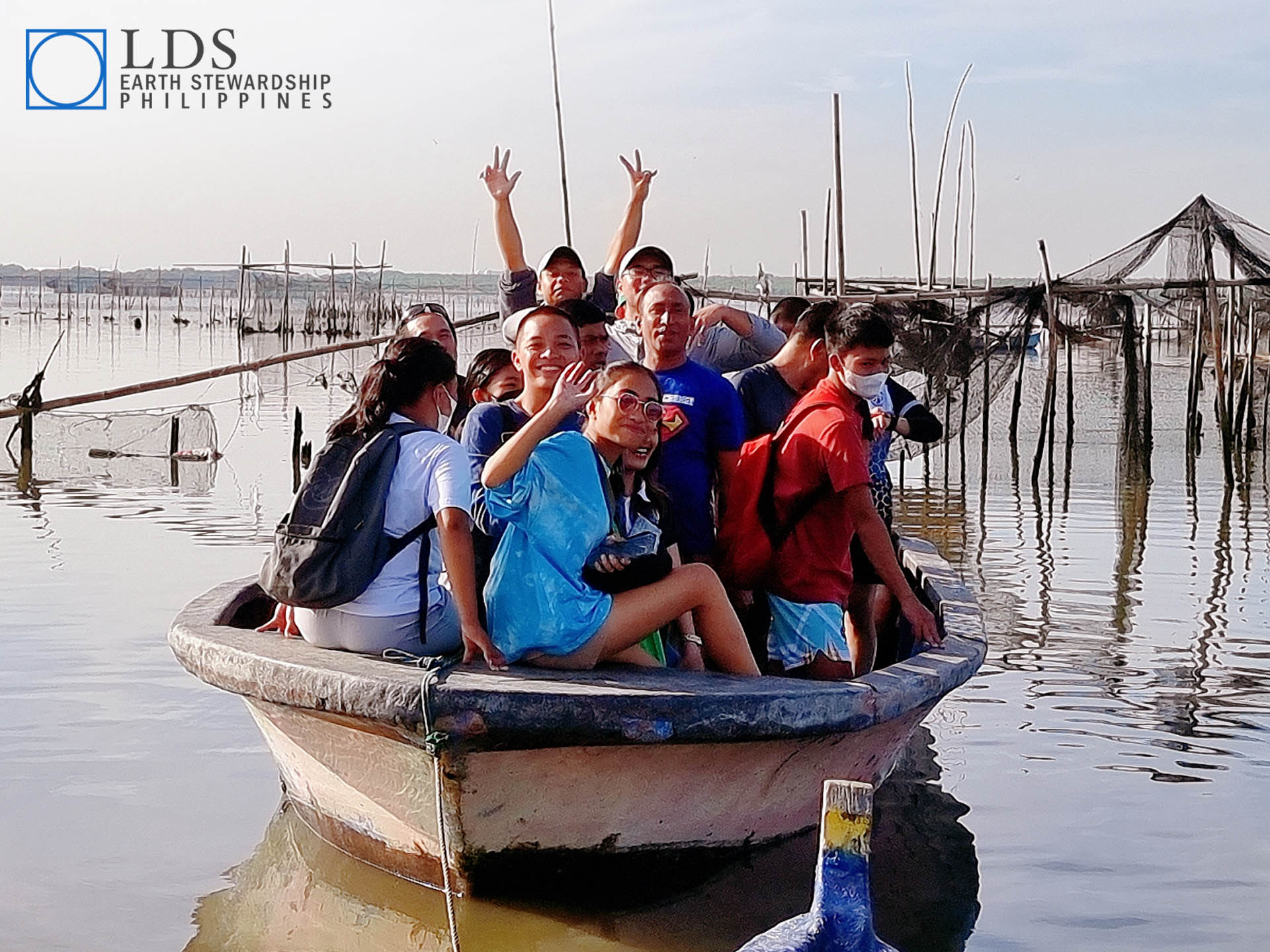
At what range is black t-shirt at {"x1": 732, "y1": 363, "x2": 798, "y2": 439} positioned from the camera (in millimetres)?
5938

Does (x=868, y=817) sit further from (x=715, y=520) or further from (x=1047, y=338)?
(x=1047, y=338)

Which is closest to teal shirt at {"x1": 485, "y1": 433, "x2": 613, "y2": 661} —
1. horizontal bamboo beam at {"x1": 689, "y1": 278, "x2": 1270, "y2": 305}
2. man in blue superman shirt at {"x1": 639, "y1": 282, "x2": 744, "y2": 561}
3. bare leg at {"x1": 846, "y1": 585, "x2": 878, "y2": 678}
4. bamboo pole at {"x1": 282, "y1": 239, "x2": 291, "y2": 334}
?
man in blue superman shirt at {"x1": 639, "y1": 282, "x2": 744, "y2": 561}

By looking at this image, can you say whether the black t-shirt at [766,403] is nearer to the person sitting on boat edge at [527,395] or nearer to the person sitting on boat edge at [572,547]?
the person sitting on boat edge at [527,395]

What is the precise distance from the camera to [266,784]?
6.48 metres

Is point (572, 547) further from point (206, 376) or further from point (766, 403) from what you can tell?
point (206, 376)

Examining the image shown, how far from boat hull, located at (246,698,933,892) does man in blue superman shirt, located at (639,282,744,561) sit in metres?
0.92

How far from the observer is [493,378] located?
5762 mm

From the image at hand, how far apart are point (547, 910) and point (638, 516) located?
127 cm

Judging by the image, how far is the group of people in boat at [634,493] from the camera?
4586mm

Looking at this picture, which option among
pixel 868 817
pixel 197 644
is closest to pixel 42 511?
pixel 197 644

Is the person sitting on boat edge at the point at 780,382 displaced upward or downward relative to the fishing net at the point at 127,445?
upward

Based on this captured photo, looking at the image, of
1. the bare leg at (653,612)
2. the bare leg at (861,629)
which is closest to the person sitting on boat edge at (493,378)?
the bare leg at (653,612)

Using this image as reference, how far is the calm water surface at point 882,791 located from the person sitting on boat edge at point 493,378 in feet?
5.73

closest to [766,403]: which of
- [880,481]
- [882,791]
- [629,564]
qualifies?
[880,481]
